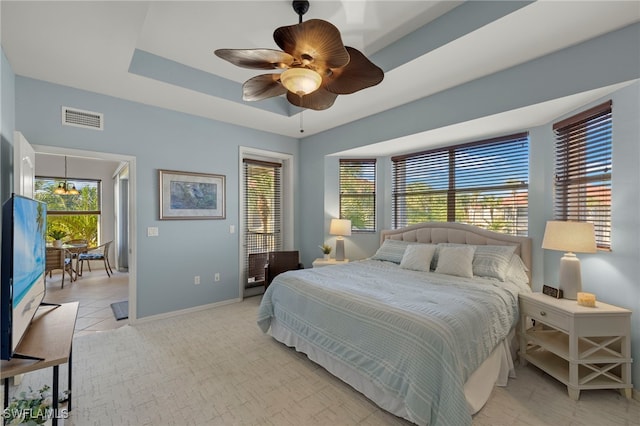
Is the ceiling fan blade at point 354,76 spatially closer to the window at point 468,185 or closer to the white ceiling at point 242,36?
the white ceiling at point 242,36

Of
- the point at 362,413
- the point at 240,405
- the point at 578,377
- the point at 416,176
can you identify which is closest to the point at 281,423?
the point at 240,405

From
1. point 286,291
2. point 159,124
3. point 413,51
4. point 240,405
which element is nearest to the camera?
point 240,405

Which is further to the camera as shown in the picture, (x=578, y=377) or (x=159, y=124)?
(x=159, y=124)

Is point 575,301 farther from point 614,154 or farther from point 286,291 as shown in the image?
point 286,291

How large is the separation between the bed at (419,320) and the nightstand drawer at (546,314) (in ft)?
0.31

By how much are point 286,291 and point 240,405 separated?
1051 mm

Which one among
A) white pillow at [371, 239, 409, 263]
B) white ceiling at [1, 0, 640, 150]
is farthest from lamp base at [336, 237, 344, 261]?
white ceiling at [1, 0, 640, 150]

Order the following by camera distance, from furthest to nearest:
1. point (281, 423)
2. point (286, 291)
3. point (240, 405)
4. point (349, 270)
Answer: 1. point (349, 270)
2. point (286, 291)
3. point (240, 405)
4. point (281, 423)

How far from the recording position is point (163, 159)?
3.73 m

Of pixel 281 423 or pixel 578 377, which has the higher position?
pixel 578 377

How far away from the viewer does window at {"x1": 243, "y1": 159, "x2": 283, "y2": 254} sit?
4.83 m

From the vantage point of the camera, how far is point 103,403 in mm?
2047

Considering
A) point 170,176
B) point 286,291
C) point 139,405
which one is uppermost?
point 170,176

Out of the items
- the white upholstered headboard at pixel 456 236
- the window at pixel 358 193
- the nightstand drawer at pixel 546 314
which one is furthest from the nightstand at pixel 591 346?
the window at pixel 358 193
